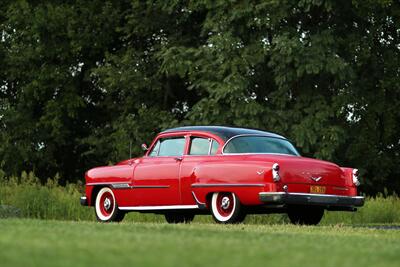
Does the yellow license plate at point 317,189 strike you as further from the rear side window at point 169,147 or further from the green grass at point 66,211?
the green grass at point 66,211

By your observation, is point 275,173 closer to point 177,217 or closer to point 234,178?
point 234,178

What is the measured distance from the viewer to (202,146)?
16.5m

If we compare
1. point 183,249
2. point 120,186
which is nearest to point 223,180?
point 120,186

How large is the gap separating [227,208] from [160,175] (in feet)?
5.10

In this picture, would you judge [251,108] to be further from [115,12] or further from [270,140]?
[270,140]

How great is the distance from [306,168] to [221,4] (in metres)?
15.8

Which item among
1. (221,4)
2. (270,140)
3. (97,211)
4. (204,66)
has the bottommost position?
(97,211)

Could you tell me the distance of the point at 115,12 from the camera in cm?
3566

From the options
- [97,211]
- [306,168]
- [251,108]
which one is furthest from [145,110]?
[306,168]

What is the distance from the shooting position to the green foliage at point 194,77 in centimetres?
2923

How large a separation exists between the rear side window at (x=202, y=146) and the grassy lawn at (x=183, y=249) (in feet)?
18.2

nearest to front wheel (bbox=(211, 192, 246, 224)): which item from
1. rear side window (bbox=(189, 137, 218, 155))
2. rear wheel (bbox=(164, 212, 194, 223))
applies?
rear side window (bbox=(189, 137, 218, 155))

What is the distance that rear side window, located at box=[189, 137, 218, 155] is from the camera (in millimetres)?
16234

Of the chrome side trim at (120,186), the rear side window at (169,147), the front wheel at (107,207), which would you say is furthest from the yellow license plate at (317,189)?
the front wheel at (107,207)
